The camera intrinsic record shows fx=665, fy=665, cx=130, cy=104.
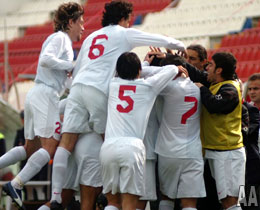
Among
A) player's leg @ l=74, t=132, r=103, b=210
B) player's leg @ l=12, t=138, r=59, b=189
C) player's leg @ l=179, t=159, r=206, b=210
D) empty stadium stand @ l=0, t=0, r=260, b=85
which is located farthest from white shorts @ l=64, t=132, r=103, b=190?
empty stadium stand @ l=0, t=0, r=260, b=85

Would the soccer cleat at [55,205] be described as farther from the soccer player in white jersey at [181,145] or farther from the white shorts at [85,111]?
the soccer player in white jersey at [181,145]

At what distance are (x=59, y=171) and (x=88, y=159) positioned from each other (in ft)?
1.06

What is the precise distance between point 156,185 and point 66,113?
1172 millimetres

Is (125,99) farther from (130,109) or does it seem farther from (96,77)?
(96,77)

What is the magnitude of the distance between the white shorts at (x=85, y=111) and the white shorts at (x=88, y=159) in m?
0.11

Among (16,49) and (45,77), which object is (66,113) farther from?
(16,49)

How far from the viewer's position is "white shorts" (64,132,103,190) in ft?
20.9

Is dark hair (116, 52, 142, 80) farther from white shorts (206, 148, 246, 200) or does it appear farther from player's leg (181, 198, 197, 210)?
player's leg (181, 198, 197, 210)

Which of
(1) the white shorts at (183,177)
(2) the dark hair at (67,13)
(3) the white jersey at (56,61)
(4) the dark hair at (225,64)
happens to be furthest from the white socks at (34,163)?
(4) the dark hair at (225,64)

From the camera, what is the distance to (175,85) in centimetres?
614

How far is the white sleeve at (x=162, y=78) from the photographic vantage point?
19.4 feet

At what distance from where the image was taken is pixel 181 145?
611cm

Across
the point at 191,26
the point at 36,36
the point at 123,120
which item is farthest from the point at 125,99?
the point at 36,36

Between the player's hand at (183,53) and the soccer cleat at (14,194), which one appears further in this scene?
the player's hand at (183,53)
